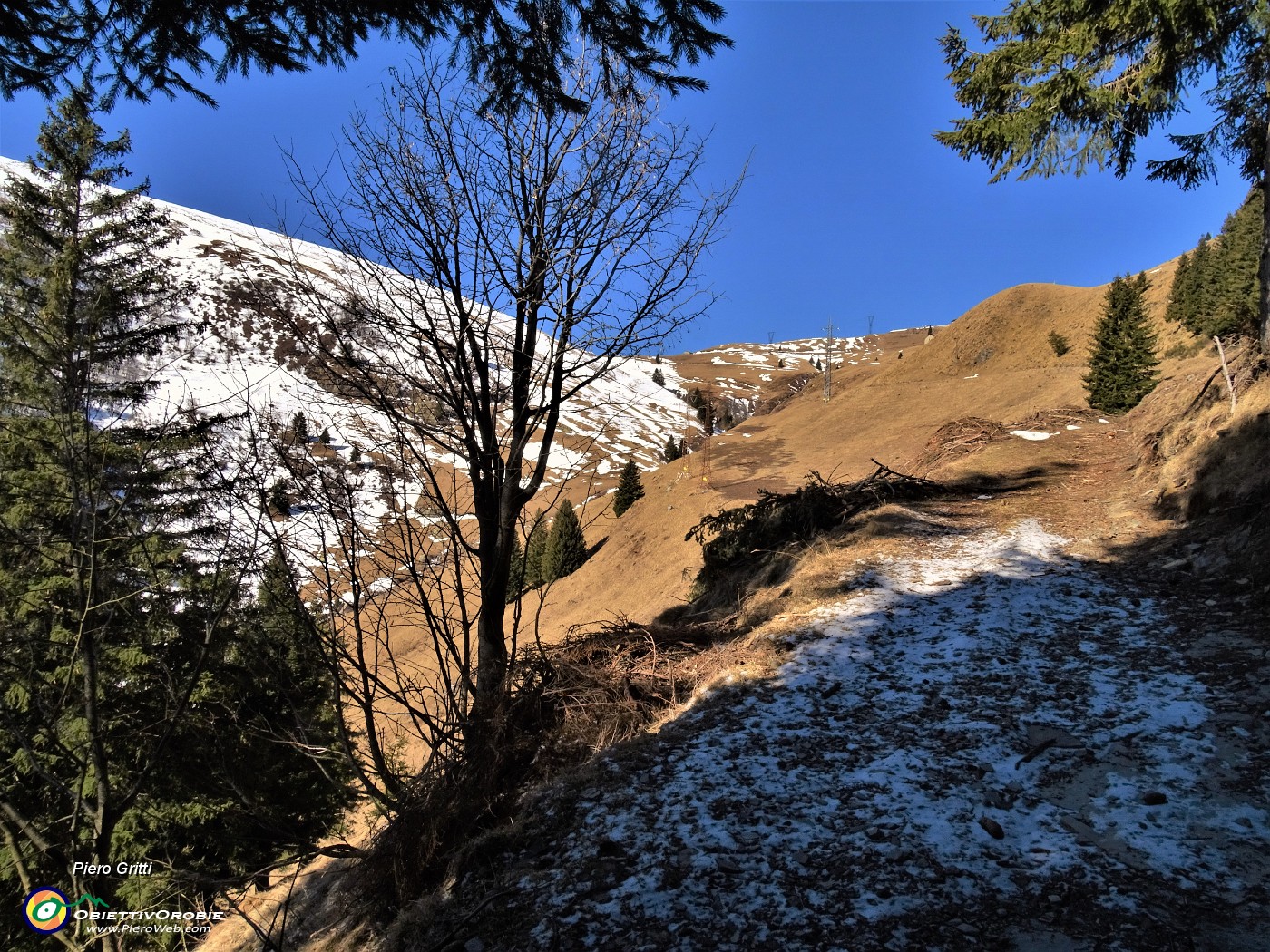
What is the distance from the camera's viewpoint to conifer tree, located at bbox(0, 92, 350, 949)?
392cm

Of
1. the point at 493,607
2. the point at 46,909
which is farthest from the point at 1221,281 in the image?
the point at 46,909

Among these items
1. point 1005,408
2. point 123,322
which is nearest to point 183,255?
point 123,322

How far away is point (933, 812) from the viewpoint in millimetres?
2795

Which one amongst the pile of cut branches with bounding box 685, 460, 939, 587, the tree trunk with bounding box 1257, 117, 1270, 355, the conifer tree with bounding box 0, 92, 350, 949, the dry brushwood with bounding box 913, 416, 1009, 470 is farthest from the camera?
the dry brushwood with bounding box 913, 416, 1009, 470

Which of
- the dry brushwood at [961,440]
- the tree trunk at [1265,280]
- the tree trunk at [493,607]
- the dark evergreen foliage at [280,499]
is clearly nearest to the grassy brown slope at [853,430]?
Result: the dry brushwood at [961,440]

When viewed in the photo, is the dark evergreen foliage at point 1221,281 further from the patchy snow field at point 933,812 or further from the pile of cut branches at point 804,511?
the patchy snow field at point 933,812

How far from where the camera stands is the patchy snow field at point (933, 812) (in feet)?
7.13

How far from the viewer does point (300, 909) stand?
5.36m

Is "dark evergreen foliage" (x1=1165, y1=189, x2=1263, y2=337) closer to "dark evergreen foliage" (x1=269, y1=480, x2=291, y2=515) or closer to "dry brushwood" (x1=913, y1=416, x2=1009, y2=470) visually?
"dry brushwood" (x1=913, y1=416, x2=1009, y2=470)

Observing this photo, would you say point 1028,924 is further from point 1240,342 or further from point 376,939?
point 1240,342

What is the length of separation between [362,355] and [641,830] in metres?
3.59

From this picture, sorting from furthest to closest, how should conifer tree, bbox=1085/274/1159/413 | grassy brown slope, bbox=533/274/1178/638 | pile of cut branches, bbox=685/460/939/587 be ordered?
1. grassy brown slope, bbox=533/274/1178/638
2. conifer tree, bbox=1085/274/1159/413
3. pile of cut branches, bbox=685/460/939/587

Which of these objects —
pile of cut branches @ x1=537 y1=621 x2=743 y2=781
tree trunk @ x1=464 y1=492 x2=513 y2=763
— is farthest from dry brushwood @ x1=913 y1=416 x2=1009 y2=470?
tree trunk @ x1=464 y1=492 x2=513 y2=763

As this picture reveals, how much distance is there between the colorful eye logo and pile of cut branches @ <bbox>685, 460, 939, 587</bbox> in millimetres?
7515
